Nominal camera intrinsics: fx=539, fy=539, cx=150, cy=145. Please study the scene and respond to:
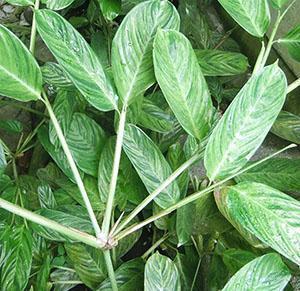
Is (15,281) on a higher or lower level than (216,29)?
lower

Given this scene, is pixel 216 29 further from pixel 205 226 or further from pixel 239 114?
pixel 239 114

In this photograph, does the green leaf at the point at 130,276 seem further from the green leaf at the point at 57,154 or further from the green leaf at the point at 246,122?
the green leaf at the point at 246,122

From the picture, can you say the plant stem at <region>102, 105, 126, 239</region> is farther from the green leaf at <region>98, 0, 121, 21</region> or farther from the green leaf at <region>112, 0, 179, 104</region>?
the green leaf at <region>98, 0, 121, 21</region>

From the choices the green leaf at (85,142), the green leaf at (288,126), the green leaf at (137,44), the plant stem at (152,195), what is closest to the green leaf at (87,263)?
the green leaf at (85,142)

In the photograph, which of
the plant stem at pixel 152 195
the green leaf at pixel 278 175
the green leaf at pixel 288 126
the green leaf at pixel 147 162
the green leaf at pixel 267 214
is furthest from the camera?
the green leaf at pixel 288 126

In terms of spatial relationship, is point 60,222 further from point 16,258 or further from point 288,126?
point 288,126

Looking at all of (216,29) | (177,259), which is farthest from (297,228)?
(216,29)
